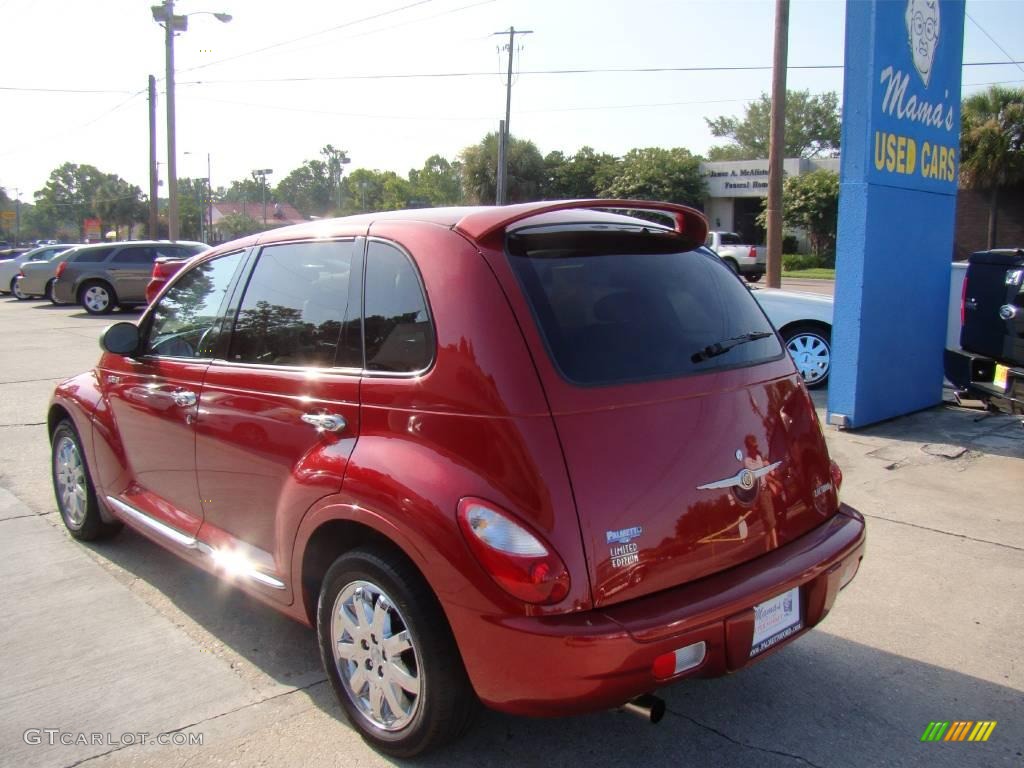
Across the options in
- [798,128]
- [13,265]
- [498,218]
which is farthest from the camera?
[798,128]

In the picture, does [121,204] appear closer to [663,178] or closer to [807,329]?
[663,178]

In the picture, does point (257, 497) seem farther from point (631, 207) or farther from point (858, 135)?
point (858, 135)

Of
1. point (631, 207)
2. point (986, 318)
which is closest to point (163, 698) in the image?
point (631, 207)

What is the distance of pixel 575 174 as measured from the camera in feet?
168

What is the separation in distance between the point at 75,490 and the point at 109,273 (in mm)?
16546

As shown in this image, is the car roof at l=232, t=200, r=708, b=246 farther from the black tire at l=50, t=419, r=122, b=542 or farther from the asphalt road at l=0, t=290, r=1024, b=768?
the black tire at l=50, t=419, r=122, b=542

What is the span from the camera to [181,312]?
13.5 ft

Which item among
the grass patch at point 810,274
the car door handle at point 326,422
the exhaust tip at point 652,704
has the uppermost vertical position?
the grass patch at point 810,274

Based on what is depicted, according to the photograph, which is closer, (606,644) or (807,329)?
(606,644)

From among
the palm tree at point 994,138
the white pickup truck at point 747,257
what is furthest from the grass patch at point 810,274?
the palm tree at point 994,138

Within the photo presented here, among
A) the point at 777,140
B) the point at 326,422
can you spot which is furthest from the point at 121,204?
the point at 326,422

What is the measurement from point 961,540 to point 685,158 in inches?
1765

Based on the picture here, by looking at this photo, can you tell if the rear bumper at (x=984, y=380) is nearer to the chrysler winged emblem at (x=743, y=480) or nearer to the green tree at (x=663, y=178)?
the chrysler winged emblem at (x=743, y=480)

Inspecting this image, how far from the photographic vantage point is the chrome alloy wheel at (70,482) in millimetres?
4809
